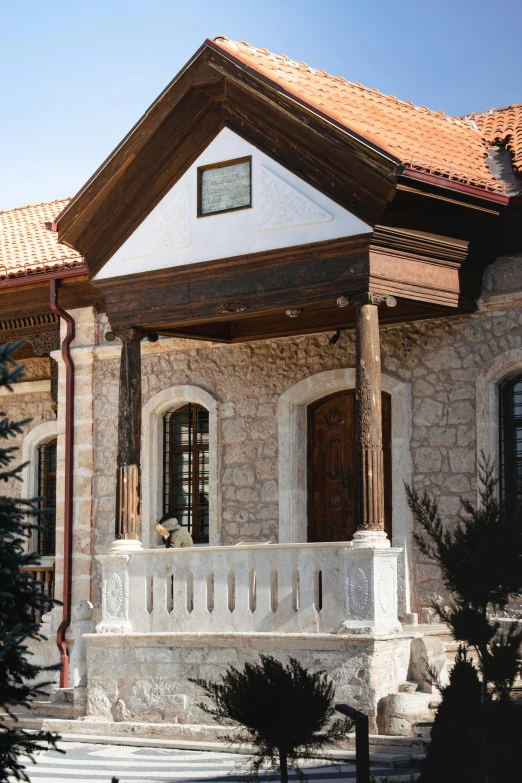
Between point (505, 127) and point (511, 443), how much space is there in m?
3.96

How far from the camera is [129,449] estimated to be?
14.1m

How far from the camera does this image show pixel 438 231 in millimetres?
12883

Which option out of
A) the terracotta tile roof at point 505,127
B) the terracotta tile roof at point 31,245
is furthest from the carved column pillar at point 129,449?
the terracotta tile roof at point 505,127

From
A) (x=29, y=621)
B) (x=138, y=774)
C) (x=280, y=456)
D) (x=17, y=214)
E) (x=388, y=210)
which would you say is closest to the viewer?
(x=29, y=621)

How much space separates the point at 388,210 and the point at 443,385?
2291 millimetres

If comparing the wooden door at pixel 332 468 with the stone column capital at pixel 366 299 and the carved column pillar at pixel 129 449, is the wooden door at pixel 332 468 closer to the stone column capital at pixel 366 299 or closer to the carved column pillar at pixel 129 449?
the carved column pillar at pixel 129 449

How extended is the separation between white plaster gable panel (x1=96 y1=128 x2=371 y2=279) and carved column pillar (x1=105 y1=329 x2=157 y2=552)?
906mm

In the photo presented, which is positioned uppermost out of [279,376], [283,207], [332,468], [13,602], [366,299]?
[283,207]

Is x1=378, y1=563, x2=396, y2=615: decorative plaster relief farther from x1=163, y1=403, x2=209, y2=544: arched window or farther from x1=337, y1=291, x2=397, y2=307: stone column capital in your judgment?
x1=163, y1=403, x2=209, y2=544: arched window

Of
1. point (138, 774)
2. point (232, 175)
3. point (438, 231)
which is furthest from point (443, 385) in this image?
point (138, 774)

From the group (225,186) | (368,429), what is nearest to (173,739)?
(368,429)

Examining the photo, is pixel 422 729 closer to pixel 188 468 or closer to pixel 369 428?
pixel 369 428

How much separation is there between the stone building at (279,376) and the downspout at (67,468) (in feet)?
0.17

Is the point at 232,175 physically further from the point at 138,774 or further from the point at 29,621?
the point at 29,621
